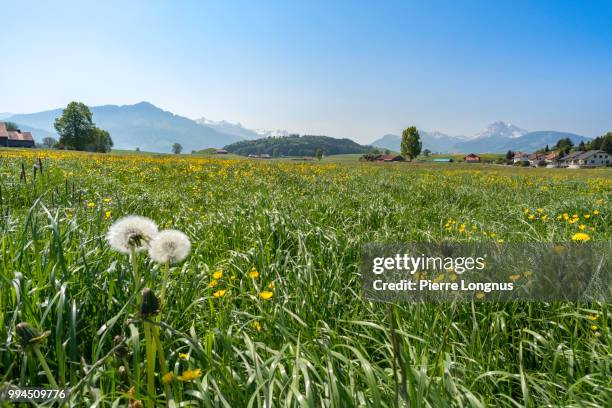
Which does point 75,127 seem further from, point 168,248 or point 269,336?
point 168,248

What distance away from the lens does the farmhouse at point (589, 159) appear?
126 meters

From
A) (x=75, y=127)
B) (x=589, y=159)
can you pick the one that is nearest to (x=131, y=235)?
(x=75, y=127)

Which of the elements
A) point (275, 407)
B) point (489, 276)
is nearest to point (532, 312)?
point (489, 276)

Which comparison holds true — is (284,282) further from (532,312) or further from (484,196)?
(484,196)

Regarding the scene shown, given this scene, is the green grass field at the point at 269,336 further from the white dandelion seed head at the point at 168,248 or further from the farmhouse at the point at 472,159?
the farmhouse at the point at 472,159

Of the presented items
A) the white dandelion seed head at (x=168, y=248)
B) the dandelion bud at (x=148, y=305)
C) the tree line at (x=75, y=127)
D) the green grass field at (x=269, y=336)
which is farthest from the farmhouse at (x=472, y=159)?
the dandelion bud at (x=148, y=305)

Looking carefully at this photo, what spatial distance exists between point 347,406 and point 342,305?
4.74 ft

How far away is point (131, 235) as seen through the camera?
1394 millimetres

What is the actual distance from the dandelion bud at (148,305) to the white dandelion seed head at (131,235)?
0.34 metres

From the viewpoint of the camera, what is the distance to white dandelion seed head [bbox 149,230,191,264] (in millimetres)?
1410

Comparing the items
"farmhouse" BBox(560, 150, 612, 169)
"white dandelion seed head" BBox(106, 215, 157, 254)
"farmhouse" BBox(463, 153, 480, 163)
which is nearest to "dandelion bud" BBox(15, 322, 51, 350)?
"white dandelion seed head" BBox(106, 215, 157, 254)

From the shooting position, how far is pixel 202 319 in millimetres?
2688

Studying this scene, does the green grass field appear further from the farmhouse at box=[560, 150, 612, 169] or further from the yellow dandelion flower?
the farmhouse at box=[560, 150, 612, 169]

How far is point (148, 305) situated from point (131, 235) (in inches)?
15.6
